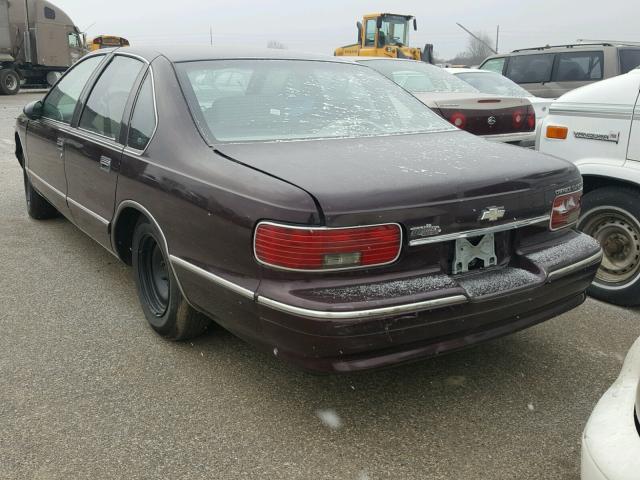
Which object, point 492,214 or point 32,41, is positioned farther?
point 32,41

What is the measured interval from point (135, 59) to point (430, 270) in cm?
227

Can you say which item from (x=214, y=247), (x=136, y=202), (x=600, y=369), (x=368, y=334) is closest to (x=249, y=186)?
(x=214, y=247)

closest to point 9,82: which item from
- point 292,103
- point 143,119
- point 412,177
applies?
point 143,119

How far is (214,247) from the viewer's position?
2514mm

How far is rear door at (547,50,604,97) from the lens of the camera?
9977 millimetres

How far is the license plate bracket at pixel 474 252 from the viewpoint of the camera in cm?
245

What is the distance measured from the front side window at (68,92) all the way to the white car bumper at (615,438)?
3702 mm

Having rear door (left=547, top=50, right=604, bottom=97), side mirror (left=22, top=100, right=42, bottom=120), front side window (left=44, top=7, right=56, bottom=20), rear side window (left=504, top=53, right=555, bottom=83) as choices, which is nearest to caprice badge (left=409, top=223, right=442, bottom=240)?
side mirror (left=22, top=100, right=42, bottom=120)

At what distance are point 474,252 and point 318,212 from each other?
0.74m

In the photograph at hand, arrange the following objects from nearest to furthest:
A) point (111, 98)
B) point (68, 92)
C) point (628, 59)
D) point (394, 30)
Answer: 1. point (111, 98)
2. point (68, 92)
3. point (628, 59)
4. point (394, 30)

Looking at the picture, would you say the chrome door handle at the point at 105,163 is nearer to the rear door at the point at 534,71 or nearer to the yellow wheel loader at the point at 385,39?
the rear door at the point at 534,71

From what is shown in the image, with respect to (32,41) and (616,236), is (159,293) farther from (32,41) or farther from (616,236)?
(32,41)

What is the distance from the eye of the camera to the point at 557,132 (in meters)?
4.27

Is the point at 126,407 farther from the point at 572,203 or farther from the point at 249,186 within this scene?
the point at 572,203
